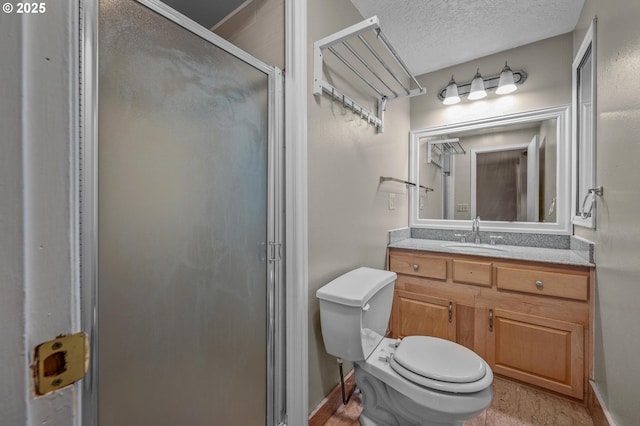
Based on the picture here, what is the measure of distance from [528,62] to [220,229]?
2561 millimetres

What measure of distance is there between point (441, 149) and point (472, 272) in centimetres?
118

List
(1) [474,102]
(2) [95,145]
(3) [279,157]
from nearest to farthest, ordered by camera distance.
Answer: (2) [95,145] → (3) [279,157] → (1) [474,102]

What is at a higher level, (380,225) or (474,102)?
(474,102)

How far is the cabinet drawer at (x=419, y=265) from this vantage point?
1.92m

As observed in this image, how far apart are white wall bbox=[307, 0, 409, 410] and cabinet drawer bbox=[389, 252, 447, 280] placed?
12 centimetres

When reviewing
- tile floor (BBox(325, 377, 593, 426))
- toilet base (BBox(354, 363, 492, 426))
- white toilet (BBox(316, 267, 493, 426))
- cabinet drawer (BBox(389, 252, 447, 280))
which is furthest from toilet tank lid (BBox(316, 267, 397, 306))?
tile floor (BBox(325, 377, 593, 426))

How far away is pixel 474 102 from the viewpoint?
2.30m

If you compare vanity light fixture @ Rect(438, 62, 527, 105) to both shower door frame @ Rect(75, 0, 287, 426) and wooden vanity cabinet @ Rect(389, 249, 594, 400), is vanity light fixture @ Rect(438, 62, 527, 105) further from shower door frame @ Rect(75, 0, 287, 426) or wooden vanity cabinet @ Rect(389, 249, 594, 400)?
shower door frame @ Rect(75, 0, 287, 426)

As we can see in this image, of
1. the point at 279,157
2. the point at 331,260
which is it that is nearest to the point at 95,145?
the point at 279,157

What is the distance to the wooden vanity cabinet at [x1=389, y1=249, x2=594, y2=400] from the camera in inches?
59.9

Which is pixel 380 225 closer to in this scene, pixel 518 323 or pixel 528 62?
pixel 518 323

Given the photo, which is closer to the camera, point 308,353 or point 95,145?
point 95,145

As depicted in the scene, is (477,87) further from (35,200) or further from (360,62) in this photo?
(35,200)


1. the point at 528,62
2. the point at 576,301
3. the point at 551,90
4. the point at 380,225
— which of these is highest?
the point at 528,62
